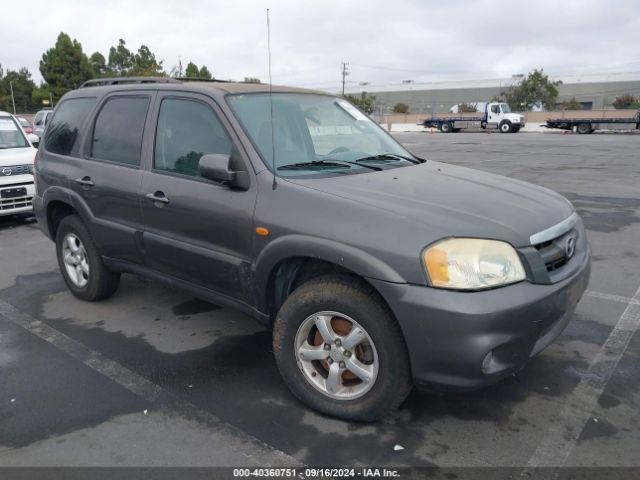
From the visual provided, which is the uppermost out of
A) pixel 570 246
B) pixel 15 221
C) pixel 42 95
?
pixel 42 95

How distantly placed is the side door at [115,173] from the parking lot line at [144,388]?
747 mm

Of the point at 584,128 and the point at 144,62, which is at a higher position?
the point at 144,62

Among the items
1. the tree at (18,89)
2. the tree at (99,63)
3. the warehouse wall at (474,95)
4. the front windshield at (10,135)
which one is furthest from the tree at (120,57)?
the front windshield at (10,135)

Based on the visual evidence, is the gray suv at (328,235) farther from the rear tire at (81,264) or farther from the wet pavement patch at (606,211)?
the wet pavement patch at (606,211)

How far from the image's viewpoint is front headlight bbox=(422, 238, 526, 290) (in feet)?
8.30

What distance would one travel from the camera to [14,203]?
26.1ft

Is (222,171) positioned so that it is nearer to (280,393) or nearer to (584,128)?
(280,393)

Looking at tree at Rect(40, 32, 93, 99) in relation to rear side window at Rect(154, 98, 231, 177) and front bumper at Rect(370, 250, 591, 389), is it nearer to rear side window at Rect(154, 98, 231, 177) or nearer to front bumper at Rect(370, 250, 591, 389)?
rear side window at Rect(154, 98, 231, 177)

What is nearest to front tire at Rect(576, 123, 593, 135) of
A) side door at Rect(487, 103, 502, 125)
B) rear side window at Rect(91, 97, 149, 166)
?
side door at Rect(487, 103, 502, 125)

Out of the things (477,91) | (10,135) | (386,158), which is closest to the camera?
(386,158)

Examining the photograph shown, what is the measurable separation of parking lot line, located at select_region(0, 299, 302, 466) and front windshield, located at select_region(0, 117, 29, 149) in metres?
5.14

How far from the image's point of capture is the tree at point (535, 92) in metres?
64.6

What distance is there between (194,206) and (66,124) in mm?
2126

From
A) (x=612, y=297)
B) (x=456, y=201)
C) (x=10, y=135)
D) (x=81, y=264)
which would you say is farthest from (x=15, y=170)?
(x=612, y=297)
